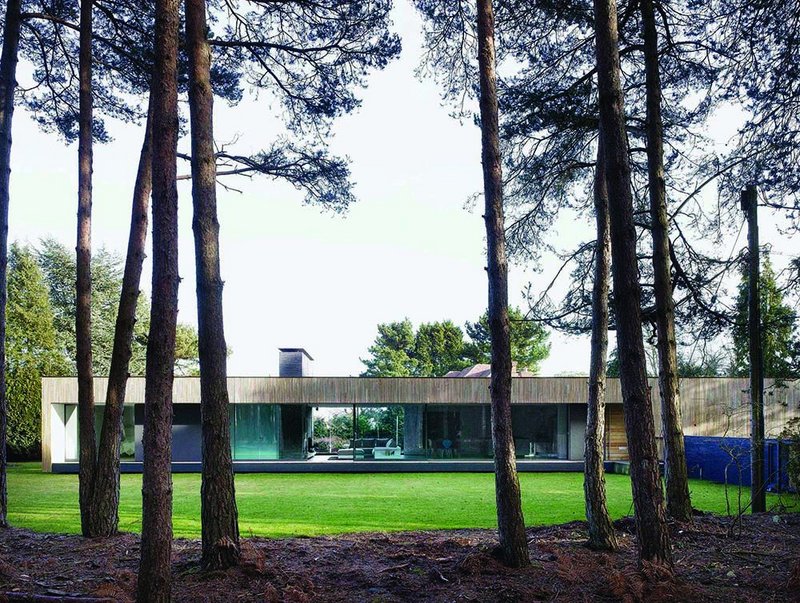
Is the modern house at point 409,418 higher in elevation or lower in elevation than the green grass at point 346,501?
higher

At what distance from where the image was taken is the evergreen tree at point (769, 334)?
39.3ft

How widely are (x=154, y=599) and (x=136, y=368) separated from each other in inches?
1277

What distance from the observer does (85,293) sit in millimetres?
9219

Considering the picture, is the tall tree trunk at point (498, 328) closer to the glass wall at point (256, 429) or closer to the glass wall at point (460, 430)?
the glass wall at point (460, 430)

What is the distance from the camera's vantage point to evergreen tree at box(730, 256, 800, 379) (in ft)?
39.3

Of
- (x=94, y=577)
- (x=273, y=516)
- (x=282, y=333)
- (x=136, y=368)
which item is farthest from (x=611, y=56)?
(x=282, y=333)

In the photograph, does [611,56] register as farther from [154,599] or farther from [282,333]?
[282,333]

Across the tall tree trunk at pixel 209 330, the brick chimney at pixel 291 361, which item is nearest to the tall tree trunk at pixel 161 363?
the tall tree trunk at pixel 209 330

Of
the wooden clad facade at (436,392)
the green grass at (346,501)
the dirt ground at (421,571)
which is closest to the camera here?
the dirt ground at (421,571)

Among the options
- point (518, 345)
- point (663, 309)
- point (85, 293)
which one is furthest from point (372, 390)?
point (518, 345)

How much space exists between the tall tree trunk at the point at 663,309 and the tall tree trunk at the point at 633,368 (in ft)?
9.98

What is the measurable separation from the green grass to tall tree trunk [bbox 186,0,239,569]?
106 inches

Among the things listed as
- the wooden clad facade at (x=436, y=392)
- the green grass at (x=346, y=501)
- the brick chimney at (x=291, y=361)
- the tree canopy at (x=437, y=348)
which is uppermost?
the tree canopy at (x=437, y=348)

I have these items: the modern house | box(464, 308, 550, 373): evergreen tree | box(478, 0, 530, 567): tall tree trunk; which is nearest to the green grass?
the modern house
